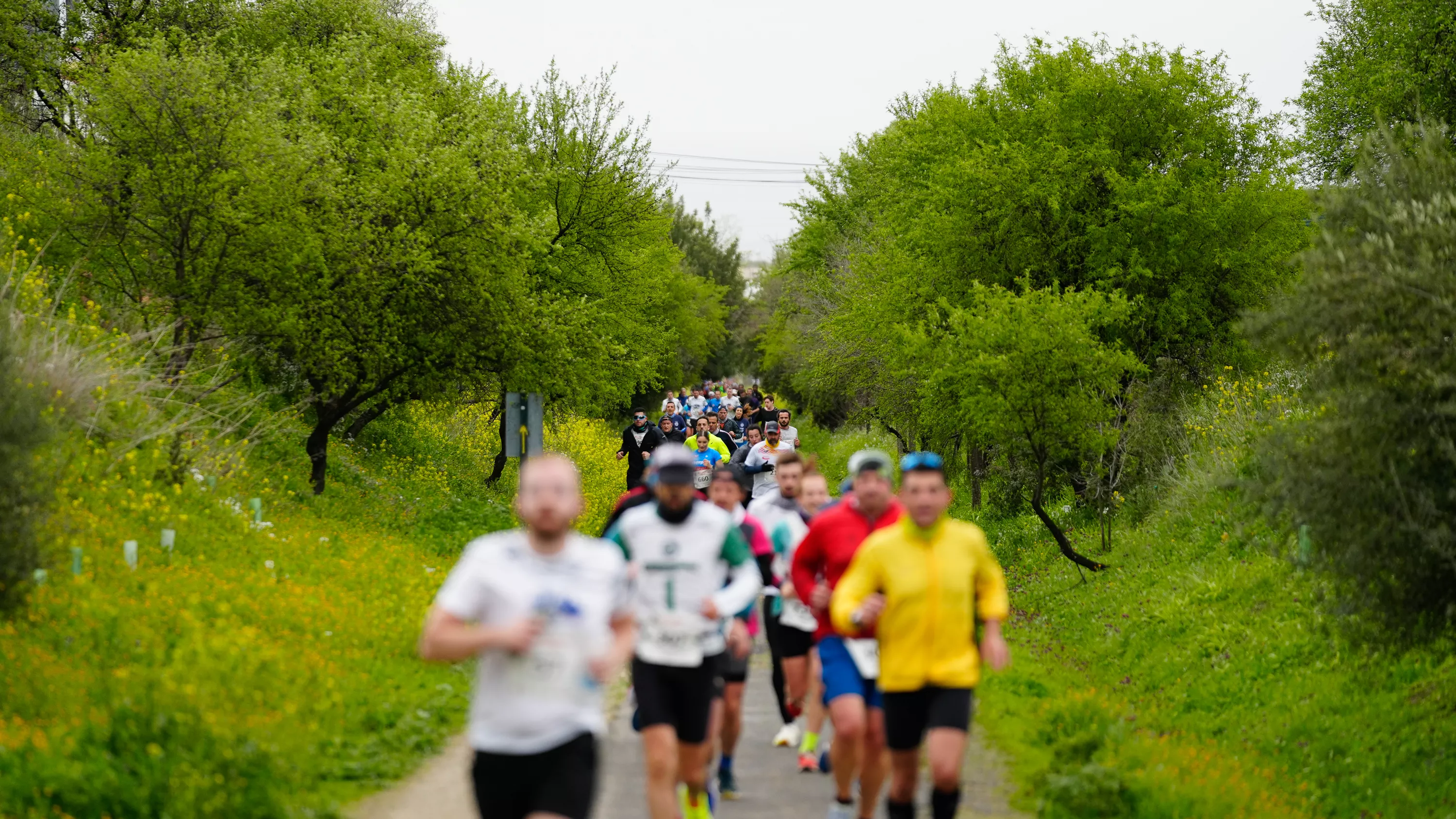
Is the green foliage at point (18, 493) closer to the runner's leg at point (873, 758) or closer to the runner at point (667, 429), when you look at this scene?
the runner's leg at point (873, 758)

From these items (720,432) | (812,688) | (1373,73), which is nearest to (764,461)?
(720,432)

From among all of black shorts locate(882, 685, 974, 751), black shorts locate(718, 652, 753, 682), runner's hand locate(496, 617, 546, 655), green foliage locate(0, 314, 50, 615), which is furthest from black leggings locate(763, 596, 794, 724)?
green foliage locate(0, 314, 50, 615)

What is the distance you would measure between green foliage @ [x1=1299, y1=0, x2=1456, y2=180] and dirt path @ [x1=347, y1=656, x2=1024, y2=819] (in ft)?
67.6

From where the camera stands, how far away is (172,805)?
7547 millimetres

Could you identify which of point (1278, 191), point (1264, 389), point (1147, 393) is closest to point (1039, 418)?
point (1264, 389)

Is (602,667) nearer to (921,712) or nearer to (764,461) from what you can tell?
(921,712)

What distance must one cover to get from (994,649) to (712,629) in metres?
1.65

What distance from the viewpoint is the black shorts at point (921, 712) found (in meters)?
6.76

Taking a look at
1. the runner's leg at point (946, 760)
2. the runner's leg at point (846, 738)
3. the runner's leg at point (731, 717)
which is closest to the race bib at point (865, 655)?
the runner's leg at point (846, 738)

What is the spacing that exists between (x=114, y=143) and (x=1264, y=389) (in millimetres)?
20095

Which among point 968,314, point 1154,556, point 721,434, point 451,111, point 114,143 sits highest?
point 451,111

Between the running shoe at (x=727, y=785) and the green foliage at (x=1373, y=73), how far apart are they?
2200 cm

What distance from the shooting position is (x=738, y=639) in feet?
24.8

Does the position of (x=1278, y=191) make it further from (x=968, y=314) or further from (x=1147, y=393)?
(x=968, y=314)
